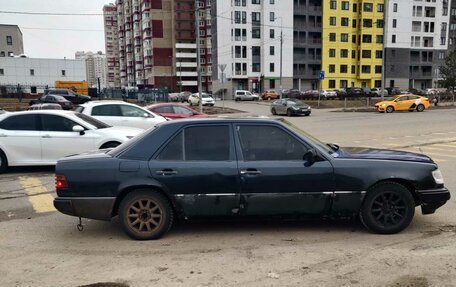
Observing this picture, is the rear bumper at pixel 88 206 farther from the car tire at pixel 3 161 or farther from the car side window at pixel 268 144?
the car tire at pixel 3 161

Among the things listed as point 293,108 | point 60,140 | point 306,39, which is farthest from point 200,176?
point 306,39

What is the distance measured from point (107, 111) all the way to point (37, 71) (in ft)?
217

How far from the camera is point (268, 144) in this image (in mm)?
5176

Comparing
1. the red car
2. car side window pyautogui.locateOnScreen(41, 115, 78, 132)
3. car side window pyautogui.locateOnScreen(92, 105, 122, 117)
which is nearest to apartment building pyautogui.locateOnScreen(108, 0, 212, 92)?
the red car

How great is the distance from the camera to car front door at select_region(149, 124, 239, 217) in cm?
502

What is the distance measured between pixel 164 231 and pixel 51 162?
5.72 meters

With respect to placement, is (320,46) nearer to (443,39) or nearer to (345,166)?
(443,39)

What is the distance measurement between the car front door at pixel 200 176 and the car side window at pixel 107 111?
891cm

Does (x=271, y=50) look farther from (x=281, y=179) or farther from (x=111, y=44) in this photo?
(x=111, y=44)

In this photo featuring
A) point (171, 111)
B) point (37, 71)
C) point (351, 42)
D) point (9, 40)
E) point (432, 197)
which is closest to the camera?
point (432, 197)

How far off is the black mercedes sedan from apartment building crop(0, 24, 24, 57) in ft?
336

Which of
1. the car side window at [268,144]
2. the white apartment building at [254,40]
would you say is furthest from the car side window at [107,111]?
the white apartment building at [254,40]

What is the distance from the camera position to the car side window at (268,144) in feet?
16.8

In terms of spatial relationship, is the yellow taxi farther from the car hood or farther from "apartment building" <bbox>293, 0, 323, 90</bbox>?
"apartment building" <bbox>293, 0, 323, 90</bbox>
